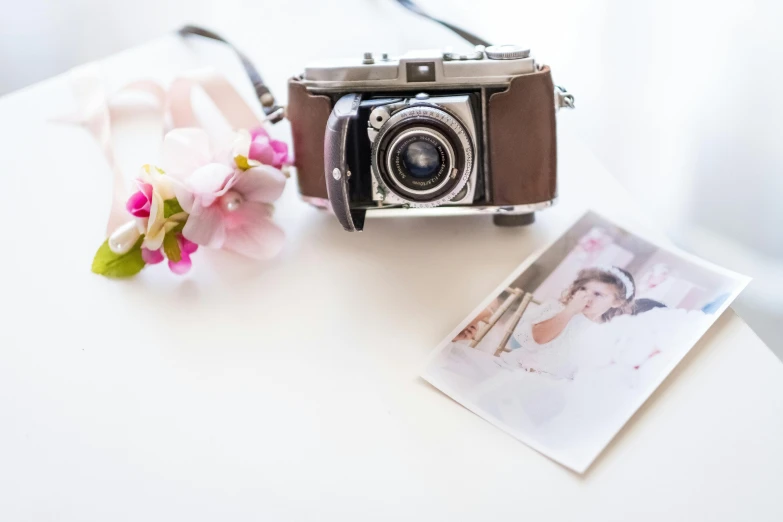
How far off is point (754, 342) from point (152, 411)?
50 cm

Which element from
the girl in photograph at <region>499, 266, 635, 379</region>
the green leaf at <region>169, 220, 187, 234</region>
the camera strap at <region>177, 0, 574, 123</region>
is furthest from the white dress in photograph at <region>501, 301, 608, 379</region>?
the green leaf at <region>169, 220, 187, 234</region>

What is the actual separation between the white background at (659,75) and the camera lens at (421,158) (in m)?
0.32

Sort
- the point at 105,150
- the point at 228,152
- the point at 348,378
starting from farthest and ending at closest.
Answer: the point at 105,150
the point at 228,152
the point at 348,378

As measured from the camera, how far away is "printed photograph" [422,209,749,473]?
0.58 metres

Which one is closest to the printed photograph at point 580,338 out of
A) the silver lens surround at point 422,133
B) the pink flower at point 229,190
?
the silver lens surround at point 422,133

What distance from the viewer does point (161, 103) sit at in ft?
3.16

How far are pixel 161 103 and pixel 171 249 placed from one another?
1.07 feet

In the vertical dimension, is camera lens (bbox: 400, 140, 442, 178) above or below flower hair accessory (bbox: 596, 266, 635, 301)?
above

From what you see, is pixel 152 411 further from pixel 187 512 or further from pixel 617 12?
pixel 617 12

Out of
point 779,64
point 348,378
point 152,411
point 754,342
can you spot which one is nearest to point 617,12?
point 779,64

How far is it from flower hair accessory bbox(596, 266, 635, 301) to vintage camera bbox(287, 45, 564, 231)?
9 cm

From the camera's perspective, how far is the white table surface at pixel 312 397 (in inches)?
20.8

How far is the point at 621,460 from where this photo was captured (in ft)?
1.78

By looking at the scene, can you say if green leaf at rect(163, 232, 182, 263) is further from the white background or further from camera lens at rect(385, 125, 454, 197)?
the white background
